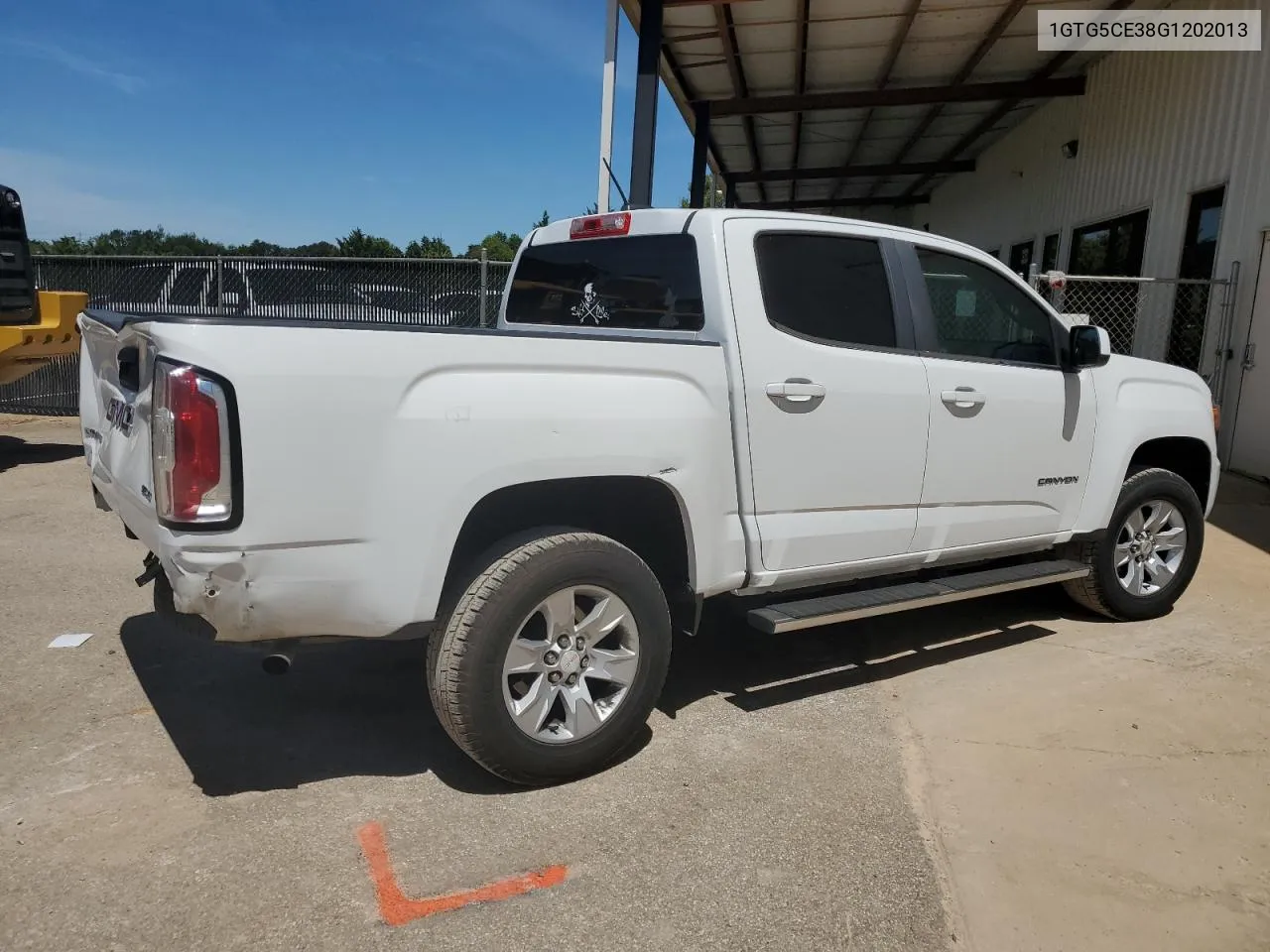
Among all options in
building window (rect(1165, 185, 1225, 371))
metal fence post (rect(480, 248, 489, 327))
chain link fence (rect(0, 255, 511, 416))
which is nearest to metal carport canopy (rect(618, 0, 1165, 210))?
building window (rect(1165, 185, 1225, 371))

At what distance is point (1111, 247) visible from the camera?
12.7 m

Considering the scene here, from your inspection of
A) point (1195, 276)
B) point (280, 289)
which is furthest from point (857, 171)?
point (280, 289)

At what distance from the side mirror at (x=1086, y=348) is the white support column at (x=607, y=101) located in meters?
5.50

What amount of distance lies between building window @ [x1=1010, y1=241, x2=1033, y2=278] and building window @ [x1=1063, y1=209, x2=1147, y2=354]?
7.72 feet

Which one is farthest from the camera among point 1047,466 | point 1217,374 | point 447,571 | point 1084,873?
point 1217,374

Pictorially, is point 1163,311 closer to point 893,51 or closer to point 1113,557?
point 893,51

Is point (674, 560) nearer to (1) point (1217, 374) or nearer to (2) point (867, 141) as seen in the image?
(1) point (1217, 374)

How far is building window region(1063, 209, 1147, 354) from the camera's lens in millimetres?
11789

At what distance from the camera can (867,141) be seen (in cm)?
1741

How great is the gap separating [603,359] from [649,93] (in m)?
7.48

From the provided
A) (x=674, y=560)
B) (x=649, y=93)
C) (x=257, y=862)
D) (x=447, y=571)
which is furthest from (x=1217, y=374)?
(x=257, y=862)

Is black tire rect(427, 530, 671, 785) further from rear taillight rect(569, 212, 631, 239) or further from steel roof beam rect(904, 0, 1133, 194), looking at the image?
steel roof beam rect(904, 0, 1133, 194)

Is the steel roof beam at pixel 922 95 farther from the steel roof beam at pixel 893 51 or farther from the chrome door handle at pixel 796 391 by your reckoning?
the chrome door handle at pixel 796 391

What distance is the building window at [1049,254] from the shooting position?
14.7 metres
